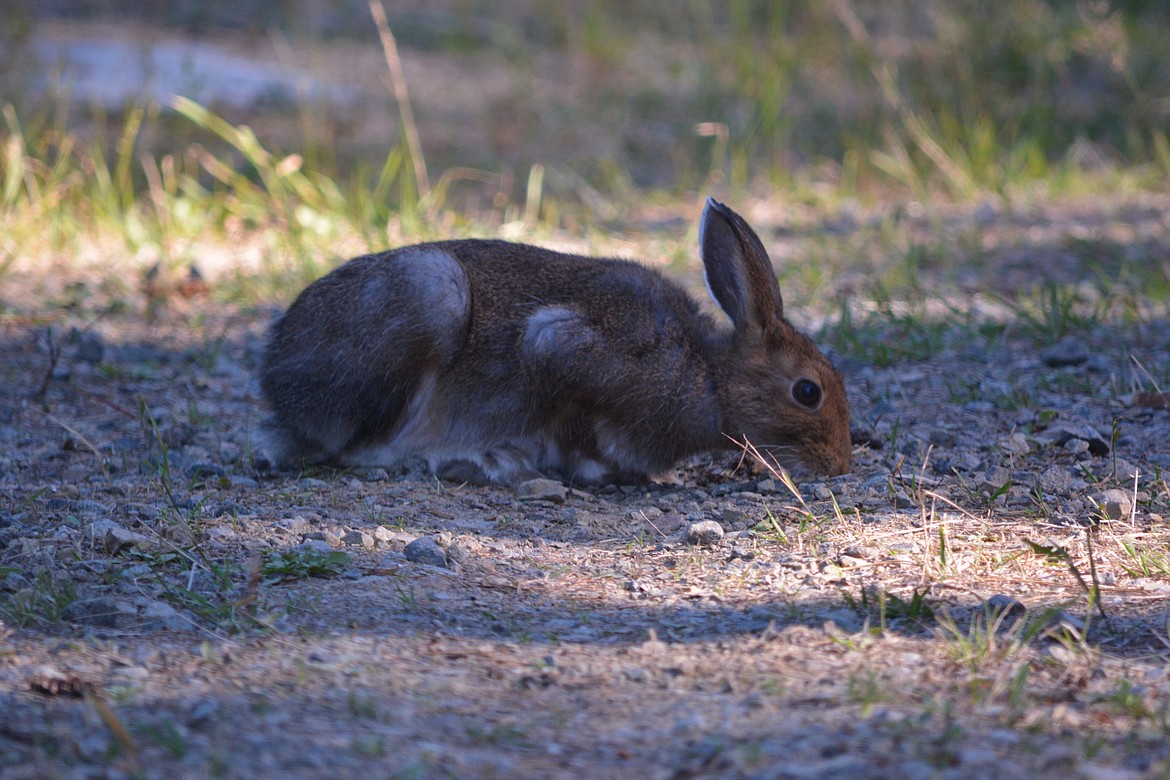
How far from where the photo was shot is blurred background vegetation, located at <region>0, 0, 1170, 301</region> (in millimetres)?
7238

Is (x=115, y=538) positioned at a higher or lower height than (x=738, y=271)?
lower

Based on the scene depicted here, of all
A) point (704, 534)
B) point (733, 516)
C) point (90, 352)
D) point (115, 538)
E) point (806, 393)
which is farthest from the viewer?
point (90, 352)

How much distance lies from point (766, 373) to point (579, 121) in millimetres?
5685

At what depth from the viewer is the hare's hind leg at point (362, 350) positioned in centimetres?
441

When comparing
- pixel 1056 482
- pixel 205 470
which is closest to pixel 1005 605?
pixel 1056 482

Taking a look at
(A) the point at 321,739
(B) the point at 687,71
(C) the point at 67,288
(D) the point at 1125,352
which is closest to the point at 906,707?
(A) the point at 321,739

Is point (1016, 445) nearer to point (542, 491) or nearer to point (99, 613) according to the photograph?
point (542, 491)

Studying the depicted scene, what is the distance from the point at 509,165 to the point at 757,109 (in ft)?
5.83

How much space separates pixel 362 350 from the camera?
439 cm

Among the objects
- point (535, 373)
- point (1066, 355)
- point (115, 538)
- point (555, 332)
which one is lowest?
point (115, 538)

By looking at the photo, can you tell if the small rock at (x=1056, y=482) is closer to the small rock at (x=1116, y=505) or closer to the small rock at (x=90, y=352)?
the small rock at (x=1116, y=505)

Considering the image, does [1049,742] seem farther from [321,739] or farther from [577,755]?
[321,739]

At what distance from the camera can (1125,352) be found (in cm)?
526

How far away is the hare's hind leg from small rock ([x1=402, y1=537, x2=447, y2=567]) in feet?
3.32
